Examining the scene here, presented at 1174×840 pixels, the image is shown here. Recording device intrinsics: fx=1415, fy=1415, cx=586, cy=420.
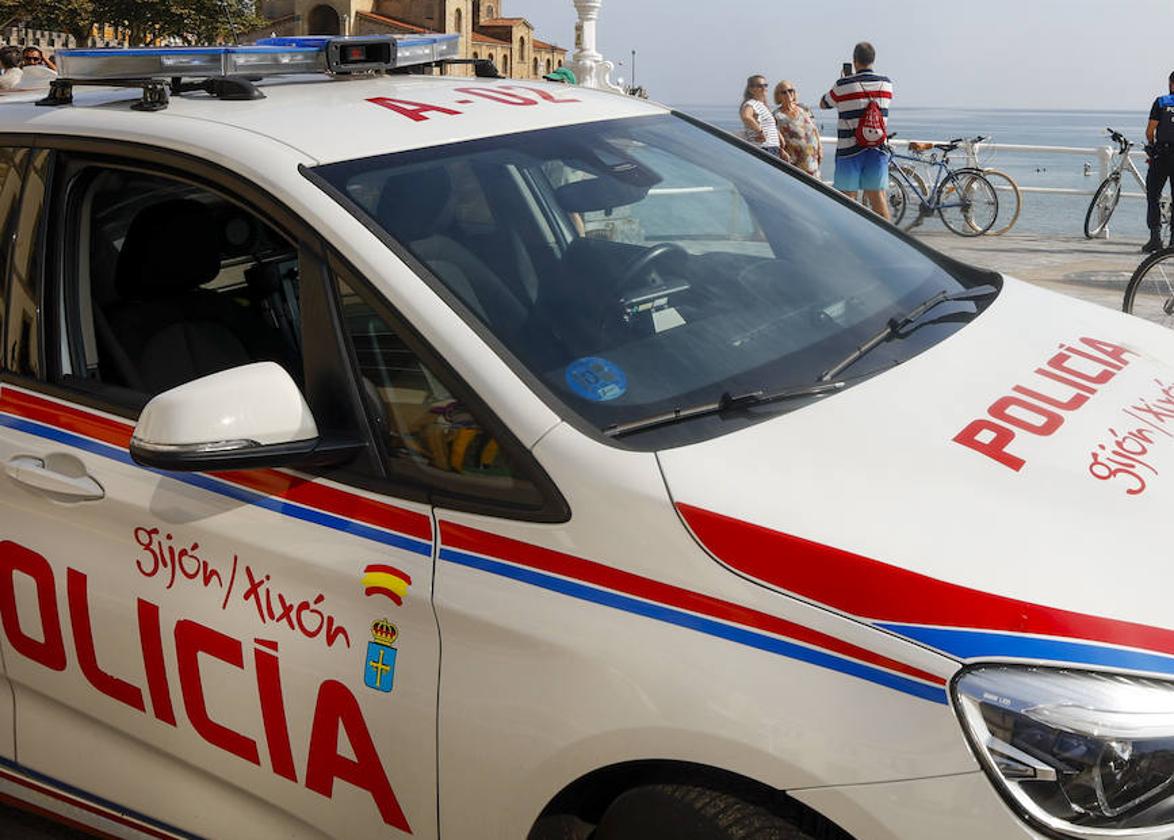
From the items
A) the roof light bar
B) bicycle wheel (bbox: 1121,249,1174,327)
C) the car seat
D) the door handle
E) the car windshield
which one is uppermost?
the roof light bar

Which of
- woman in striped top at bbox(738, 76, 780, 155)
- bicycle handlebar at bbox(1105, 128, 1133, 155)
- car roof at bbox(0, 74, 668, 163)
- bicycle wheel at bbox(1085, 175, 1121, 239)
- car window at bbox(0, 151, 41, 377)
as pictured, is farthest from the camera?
bicycle wheel at bbox(1085, 175, 1121, 239)

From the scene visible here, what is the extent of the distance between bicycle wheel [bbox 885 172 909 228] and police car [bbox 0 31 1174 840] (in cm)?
1192

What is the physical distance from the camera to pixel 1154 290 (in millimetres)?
7375

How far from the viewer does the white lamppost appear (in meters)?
15.2

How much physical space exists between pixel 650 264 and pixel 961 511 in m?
1.00

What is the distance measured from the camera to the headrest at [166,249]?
2.99 metres

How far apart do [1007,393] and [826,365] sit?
0.31 meters

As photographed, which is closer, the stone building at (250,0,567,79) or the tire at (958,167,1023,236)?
the tire at (958,167,1023,236)

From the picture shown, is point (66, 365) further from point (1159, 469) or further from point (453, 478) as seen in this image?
point (1159, 469)

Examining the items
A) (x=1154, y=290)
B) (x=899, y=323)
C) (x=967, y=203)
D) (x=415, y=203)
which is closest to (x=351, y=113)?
(x=415, y=203)

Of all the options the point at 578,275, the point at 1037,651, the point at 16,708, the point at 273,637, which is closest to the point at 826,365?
the point at 578,275

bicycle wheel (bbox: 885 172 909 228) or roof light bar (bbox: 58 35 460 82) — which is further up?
roof light bar (bbox: 58 35 460 82)

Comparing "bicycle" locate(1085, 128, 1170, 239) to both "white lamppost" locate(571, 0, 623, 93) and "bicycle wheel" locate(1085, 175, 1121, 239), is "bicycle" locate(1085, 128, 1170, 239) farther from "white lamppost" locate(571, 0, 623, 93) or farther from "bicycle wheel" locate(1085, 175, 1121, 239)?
"white lamppost" locate(571, 0, 623, 93)

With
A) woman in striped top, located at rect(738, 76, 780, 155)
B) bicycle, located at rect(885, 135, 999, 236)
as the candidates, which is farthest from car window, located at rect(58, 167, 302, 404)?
bicycle, located at rect(885, 135, 999, 236)
